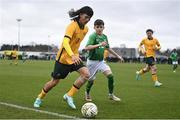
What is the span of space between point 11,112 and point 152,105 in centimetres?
350

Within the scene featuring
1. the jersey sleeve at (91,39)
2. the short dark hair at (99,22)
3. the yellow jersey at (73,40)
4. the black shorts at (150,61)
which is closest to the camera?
the yellow jersey at (73,40)

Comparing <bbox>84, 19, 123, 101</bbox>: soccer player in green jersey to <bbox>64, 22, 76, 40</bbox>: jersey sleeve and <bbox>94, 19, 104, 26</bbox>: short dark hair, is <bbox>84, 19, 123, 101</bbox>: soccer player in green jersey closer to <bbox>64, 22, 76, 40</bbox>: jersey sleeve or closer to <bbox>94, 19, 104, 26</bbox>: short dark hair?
<bbox>94, 19, 104, 26</bbox>: short dark hair

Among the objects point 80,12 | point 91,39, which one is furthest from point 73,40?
point 91,39

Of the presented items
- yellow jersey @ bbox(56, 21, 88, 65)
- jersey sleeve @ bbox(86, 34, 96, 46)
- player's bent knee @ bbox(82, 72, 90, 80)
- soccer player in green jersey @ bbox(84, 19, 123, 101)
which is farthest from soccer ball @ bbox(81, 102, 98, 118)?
jersey sleeve @ bbox(86, 34, 96, 46)

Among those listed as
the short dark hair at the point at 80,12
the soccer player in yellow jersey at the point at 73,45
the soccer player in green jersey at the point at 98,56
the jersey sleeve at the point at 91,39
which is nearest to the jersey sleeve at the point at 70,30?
the soccer player in yellow jersey at the point at 73,45

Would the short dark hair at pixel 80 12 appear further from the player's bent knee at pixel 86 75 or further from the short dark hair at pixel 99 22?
the short dark hair at pixel 99 22

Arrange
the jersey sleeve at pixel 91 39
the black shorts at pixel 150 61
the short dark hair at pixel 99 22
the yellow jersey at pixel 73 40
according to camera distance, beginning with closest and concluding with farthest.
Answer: the yellow jersey at pixel 73 40, the short dark hair at pixel 99 22, the jersey sleeve at pixel 91 39, the black shorts at pixel 150 61

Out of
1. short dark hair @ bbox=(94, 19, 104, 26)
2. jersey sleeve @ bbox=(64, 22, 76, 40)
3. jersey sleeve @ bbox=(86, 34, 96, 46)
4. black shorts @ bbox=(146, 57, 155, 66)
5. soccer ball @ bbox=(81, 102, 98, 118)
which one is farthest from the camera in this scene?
black shorts @ bbox=(146, 57, 155, 66)

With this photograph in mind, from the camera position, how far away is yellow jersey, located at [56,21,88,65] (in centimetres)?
952

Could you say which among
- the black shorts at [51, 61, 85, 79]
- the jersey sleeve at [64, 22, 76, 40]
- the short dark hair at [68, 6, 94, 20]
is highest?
the short dark hair at [68, 6, 94, 20]

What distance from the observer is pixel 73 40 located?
968 centimetres

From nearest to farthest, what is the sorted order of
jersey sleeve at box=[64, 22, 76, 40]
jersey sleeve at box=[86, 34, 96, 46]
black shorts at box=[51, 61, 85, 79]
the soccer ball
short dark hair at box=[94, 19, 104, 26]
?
1. the soccer ball
2. jersey sleeve at box=[64, 22, 76, 40]
3. black shorts at box=[51, 61, 85, 79]
4. short dark hair at box=[94, 19, 104, 26]
5. jersey sleeve at box=[86, 34, 96, 46]

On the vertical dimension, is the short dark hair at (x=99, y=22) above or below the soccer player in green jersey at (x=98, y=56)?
above

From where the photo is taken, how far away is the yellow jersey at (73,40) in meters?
9.52
